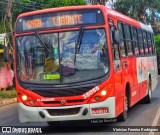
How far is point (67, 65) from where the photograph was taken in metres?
9.96

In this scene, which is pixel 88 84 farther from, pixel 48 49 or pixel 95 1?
pixel 95 1

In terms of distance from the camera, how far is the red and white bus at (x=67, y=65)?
32.1 feet

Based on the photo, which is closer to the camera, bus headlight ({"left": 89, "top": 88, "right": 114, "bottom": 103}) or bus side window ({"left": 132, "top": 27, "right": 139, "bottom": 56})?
bus headlight ({"left": 89, "top": 88, "right": 114, "bottom": 103})

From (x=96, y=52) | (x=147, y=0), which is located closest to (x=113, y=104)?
(x=96, y=52)

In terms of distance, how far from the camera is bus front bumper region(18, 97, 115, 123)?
9750 mm

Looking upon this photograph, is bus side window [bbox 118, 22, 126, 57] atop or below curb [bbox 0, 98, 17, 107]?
atop

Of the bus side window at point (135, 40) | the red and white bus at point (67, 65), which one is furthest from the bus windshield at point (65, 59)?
the bus side window at point (135, 40)

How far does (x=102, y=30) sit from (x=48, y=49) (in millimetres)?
1279

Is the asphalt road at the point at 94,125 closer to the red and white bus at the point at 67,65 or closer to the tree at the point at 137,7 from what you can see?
the red and white bus at the point at 67,65

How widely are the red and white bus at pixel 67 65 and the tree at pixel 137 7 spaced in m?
35.4

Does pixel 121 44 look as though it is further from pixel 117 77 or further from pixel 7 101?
pixel 7 101

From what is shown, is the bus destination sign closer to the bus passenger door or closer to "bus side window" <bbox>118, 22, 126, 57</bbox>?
the bus passenger door

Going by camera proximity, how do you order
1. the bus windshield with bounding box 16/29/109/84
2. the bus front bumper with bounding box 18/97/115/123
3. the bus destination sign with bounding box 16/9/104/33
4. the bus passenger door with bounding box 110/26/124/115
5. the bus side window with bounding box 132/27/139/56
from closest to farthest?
the bus front bumper with bounding box 18/97/115/123, the bus windshield with bounding box 16/29/109/84, the bus destination sign with bounding box 16/9/104/33, the bus passenger door with bounding box 110/26/124/115, the bus side window with bounding box 132/27/139/56

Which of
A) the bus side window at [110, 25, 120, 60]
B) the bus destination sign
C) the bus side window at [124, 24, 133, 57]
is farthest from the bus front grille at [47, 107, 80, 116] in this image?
the bus side window at [124, 24, 133, 57]
